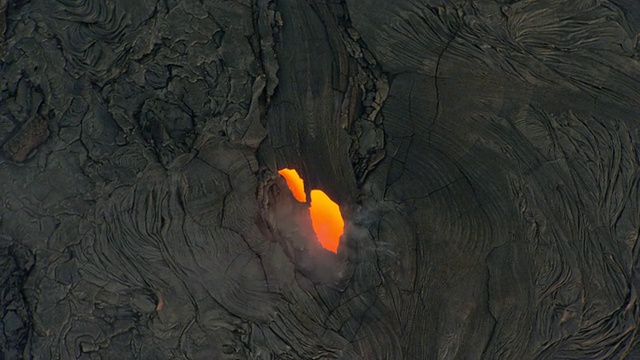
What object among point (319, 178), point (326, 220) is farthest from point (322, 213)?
point (319, 178)

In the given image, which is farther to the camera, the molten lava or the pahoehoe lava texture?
the molten lava

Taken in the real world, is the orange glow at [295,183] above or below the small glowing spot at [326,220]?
above

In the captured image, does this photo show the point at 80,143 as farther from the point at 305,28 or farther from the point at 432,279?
the point at 432,279

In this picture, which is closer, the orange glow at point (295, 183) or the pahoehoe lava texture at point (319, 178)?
the pahoehoe lava texture at point (319, 178)

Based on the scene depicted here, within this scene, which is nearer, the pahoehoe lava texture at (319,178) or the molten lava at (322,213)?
the pahoehoe lava texture at (319,178)

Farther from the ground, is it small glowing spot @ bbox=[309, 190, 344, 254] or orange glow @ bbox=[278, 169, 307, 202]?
orange glow @ bbox=[278, 169, 307, 202]
